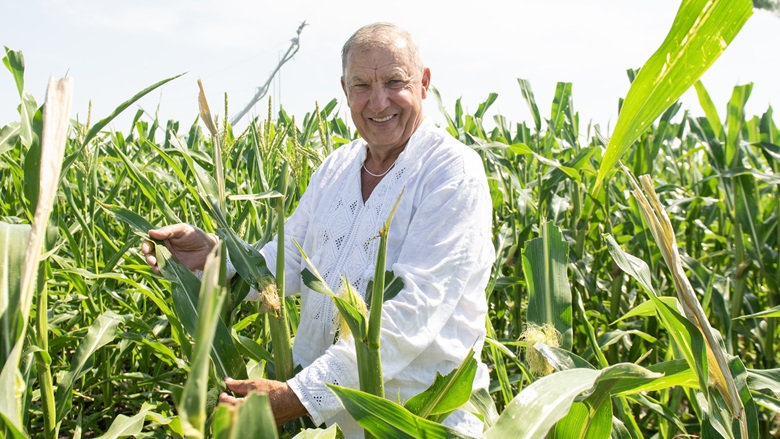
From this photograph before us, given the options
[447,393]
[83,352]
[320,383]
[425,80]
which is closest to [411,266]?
[320,383]

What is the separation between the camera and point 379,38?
1.74 meters

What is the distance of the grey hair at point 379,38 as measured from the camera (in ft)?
5.72

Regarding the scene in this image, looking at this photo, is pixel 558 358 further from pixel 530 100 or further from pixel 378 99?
pixel 530 100

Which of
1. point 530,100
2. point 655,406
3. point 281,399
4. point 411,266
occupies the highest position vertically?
point 530,100

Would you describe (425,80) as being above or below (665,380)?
above

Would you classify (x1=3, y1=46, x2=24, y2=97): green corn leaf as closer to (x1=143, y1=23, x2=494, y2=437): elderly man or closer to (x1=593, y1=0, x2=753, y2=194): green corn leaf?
(x1=143, y1=23, x2=494, y2=437): elderly man

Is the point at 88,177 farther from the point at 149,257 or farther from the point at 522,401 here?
the point at 522,401

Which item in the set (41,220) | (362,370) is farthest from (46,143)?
(362,370)

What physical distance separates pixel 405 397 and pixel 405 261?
319mm

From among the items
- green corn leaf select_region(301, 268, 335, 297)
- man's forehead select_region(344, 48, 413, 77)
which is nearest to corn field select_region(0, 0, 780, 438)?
green corn leaf select_region(301, 268, 335, 297)

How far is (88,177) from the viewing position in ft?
7.03

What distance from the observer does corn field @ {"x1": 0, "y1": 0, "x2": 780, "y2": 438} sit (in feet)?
2.12

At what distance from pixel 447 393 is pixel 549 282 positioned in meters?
0.34

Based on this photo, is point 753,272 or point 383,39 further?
point 753,272
